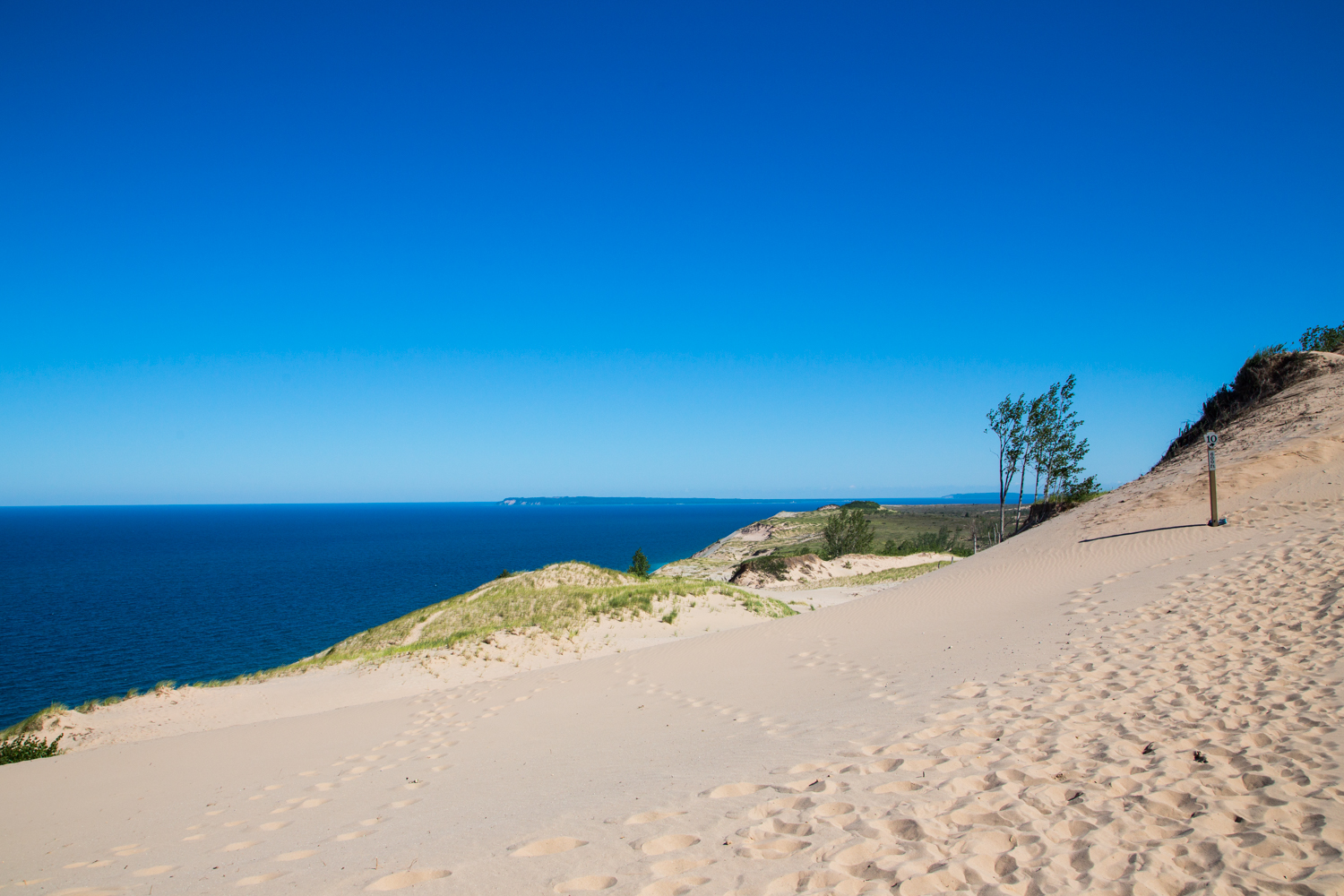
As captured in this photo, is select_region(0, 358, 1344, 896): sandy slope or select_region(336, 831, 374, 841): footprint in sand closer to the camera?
select_region(0, 358, 1344, 896): sandy slope

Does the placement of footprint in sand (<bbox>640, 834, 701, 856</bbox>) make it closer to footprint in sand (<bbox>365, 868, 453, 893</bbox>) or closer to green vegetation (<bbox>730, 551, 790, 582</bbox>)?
footprint in sand (<bbox>365, 868, 453, 893</bbox>)

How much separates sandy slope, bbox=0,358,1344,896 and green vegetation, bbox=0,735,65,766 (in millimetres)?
1871

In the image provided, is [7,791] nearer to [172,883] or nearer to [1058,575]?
[172,883]

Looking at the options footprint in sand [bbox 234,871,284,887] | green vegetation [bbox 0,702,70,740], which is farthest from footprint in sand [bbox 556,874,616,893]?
green vegetation [bbox 0,702,70,740]

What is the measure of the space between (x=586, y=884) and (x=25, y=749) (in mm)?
13200

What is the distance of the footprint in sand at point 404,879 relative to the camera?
4090 mm

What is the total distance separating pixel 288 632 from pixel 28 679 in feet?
40.8

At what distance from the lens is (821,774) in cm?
531

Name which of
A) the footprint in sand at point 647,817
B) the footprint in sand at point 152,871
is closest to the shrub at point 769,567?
the footprint in sand at point 647,817

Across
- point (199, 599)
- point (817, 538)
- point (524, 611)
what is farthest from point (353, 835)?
point (817, 538)

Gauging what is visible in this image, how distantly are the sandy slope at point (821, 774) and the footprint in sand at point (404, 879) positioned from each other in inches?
1.3

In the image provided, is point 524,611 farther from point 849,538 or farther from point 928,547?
point 928,547

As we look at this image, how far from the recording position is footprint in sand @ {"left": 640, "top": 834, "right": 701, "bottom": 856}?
4195mm

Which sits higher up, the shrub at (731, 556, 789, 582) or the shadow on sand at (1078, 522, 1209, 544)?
the shadow on sand at (1078, 522, 1209, 544)
